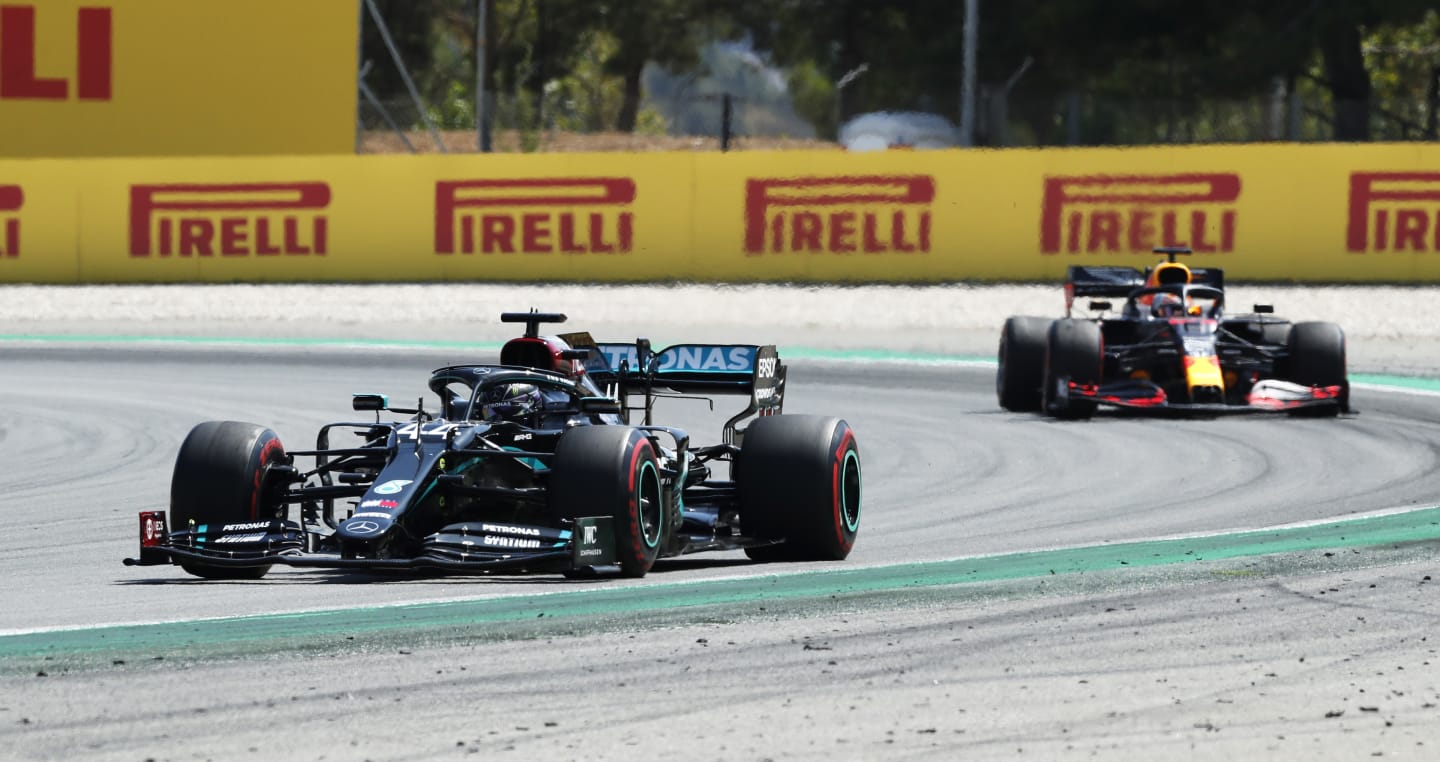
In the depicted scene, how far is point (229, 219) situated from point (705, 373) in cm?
1961

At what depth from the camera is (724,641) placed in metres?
8.09

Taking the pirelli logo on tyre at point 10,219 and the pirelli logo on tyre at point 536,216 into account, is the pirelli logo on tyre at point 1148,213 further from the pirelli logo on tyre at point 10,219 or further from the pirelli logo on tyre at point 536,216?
the pirelli logo on tyre at point 10,219

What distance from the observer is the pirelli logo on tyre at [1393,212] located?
27203 millimetres

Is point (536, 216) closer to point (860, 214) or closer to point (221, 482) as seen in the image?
point (860, 214)

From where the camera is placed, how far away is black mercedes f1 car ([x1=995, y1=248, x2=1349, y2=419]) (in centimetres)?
1852

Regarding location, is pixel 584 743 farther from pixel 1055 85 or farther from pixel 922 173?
Answer: pixel 1055 85

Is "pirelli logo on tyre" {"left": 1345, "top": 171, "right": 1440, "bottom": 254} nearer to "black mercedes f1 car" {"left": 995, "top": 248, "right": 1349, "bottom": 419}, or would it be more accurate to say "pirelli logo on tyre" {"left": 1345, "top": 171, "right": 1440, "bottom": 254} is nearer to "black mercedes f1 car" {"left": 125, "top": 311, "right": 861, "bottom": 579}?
"black mercedes f1 car" {"left": 995, "top": 248, "right": 1349, "bottom": 419}

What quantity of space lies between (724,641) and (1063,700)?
1.47 m

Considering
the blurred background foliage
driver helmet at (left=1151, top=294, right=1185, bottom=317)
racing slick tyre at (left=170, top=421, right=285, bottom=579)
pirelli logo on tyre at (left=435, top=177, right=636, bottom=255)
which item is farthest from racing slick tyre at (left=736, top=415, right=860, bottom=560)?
the blurred background foliage

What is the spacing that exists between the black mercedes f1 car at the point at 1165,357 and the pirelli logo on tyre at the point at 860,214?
841cm

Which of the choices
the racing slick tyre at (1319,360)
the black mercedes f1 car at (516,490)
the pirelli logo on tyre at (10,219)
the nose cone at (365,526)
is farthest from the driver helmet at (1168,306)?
the pirelli logo on tyre at (10,219)

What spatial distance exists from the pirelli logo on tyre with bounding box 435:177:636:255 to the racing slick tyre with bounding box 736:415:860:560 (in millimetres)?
18704

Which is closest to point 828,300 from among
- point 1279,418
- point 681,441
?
point 1279,418

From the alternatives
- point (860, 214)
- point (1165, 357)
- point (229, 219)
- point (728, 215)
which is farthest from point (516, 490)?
point (229, 219)
